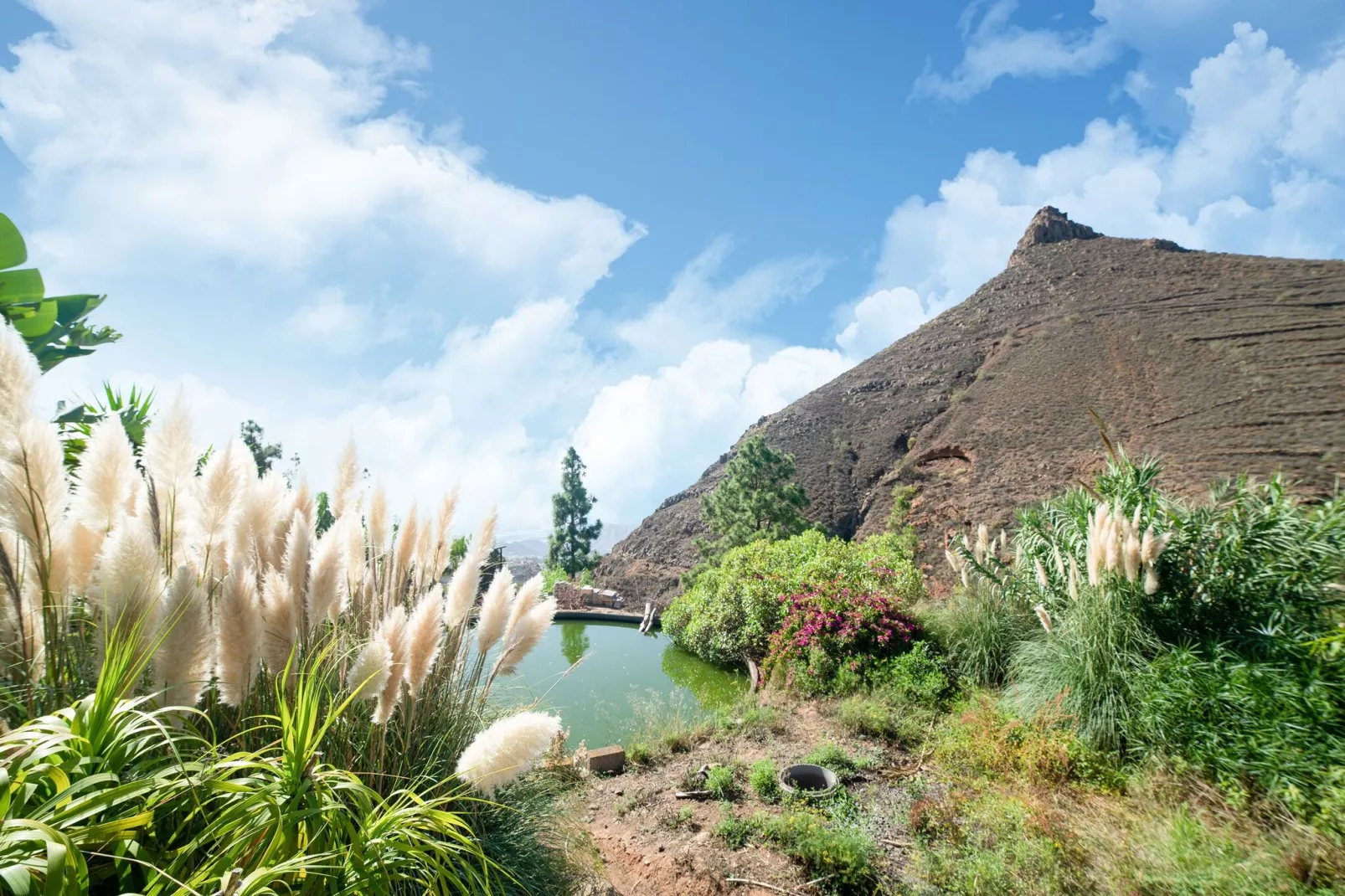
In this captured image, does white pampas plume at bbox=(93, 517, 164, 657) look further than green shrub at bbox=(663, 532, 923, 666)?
No

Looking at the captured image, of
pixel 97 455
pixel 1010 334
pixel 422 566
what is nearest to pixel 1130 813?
pixel 422 566

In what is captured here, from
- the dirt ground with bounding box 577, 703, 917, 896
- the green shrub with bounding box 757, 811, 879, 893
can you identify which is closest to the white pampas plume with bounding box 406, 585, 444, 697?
the dirt ground with bounding box 577, 703, 917, 896

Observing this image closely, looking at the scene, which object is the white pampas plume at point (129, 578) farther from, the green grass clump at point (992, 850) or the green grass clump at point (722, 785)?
the green grass clump at point (722, 785)

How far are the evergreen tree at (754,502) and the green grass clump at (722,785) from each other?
30.9 feet

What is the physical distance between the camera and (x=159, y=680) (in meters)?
1.22

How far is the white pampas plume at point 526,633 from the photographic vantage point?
6.49ft

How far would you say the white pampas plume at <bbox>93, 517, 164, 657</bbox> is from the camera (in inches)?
48.1

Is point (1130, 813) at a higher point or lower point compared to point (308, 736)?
lower

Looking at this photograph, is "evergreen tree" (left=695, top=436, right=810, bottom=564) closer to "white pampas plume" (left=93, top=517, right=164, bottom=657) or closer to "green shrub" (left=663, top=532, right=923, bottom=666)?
"green shrub" (left=663, top=532, right=923, bottom=666)

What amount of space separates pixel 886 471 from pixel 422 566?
1940 centimetres

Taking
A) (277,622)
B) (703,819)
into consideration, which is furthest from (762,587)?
(277,622)

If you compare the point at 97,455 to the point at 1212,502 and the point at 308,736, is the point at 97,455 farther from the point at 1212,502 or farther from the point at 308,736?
the point at 1212,502

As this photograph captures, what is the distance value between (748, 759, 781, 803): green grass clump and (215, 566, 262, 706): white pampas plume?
11.5 feet

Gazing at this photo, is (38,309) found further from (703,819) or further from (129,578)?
(703,819)
